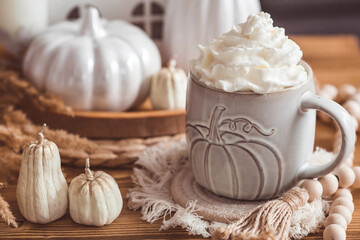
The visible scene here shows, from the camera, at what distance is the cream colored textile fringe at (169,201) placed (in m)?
0.67

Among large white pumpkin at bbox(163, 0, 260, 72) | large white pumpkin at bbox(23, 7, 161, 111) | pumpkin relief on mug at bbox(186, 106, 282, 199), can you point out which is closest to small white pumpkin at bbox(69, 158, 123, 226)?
pumpkin relief on mug at bbox(186, 106, 282, 199)

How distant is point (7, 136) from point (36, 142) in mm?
161

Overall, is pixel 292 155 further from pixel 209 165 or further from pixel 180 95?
pixel 180 95

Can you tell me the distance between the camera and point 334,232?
0.64 meters

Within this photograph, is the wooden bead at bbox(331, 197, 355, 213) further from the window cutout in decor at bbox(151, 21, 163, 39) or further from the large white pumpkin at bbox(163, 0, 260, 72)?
the window cutout in decor at bbox(151, 21, 163, 39)

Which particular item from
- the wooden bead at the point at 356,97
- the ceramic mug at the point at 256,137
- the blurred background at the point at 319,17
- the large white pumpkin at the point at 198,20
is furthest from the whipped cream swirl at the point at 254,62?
the blurred background at the point at 319,17

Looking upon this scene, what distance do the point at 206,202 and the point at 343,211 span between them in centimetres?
17

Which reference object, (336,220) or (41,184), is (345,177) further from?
(41,184)

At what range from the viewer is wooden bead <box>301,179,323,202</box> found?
70cm

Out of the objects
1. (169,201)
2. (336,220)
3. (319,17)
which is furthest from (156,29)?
(319,17)

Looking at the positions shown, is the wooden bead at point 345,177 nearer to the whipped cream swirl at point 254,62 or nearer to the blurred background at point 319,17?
the whipped cream swirl at point 254,62

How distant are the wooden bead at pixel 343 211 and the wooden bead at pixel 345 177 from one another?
0.06 metres

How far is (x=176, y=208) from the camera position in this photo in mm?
706

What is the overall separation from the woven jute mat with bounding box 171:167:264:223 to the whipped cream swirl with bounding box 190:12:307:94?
16 centimetres
